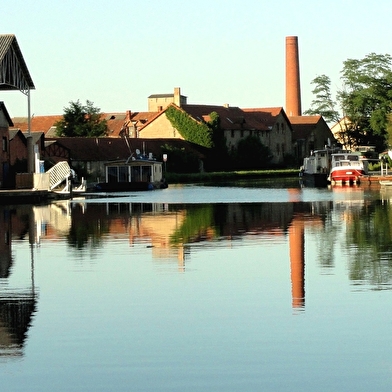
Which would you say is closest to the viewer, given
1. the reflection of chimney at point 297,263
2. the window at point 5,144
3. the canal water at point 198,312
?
the canal water at point 198,312

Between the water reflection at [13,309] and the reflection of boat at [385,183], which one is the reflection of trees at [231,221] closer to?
the water reflection at [13,309]

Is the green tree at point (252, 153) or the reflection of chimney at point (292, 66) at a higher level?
the reflection of chimney at point (292, 66)

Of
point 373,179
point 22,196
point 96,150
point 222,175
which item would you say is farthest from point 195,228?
point 222,175

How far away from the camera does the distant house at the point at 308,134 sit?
150875 millimetres

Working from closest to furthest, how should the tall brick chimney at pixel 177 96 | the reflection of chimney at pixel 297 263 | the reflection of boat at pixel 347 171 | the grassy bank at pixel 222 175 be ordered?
the reflection of chimney at pixel 297 263 → the reflection of boat at pixel 347 171 → the grassy bank at pixel 222 175 → the tall brick chimney at pixel 177 96

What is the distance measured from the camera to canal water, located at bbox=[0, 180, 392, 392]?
33.4ft

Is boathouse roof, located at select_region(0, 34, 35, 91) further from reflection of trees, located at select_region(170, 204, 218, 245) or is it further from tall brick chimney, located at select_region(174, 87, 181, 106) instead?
tall brick chimney, located at select_region(174, 87, 181, 106)

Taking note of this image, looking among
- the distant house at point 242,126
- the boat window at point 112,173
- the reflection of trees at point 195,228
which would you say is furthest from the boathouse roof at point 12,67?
the distant house at point 242,126

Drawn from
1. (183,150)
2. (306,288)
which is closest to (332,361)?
(306,288)

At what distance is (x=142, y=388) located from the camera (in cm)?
965

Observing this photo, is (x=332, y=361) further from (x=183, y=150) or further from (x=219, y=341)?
(x=183, y=150)

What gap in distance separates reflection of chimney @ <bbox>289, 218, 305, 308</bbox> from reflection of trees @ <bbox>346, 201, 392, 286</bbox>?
87 centimetres

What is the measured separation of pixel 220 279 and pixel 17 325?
506cm

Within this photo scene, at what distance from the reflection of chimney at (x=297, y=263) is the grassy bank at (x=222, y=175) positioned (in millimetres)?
76443
